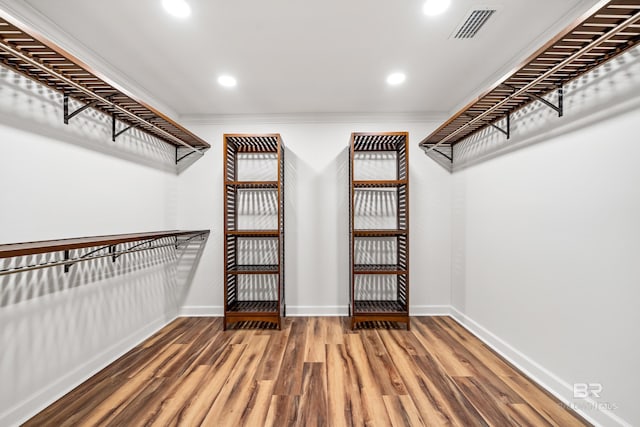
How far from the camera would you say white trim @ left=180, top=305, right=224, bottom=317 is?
3154mm

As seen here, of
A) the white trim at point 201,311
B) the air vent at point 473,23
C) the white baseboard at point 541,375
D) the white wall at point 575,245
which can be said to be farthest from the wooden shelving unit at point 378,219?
the white trim at point 201,311

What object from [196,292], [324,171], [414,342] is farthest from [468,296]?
[196,292]

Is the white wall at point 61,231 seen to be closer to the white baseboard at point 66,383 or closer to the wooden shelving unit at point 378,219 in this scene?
the white baseboard at point 66,383

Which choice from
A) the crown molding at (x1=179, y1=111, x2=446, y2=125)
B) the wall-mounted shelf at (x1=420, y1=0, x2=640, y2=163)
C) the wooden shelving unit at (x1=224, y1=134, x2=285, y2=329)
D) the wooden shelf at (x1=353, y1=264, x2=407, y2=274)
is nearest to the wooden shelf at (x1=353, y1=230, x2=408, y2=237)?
the wooden shelf at (x1=353, y1=264, x2=407, y2=274)

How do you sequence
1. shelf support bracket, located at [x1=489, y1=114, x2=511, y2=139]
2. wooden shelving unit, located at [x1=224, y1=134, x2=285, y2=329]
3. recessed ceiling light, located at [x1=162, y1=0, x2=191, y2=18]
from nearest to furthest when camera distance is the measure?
recessed ceiling light, located at [x1=162, y1=0, x2=191, y2=18]
shelf support bracket, located at [x1=489, y1=114, x2=511, y2=139]
wooden shelving unit, located at [x1=224, y1=134, x2=285, y2=329]

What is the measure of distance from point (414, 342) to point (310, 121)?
101 inches

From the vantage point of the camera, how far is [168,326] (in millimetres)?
2854

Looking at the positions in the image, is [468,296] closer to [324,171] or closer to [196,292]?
[324,171]

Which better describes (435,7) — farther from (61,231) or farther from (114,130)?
(61,231)

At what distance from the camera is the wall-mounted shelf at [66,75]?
1180mm

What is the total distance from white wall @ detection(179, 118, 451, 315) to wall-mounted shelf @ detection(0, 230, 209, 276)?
0.52 metres

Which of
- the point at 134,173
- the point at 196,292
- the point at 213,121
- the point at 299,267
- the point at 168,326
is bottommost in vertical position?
the point at 168,326

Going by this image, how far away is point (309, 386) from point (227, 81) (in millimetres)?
2510

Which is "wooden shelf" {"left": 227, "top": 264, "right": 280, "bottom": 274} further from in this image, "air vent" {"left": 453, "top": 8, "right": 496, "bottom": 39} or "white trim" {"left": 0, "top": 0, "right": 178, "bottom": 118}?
"air vent" {"left": 453, "top": 8, "right": 496, "bottom": 39}
